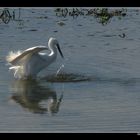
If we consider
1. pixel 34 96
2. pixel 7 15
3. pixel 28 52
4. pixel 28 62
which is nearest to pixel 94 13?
pixel 7 15

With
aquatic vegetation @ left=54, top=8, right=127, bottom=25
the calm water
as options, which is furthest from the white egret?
aquatic vegetation @ left=54, top=8, right=127, bottom=25

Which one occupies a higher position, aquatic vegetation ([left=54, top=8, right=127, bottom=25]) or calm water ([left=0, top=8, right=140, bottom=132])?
calm water ([left=0, top=8, right=140, bottom=132])

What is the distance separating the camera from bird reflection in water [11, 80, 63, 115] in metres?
9.75

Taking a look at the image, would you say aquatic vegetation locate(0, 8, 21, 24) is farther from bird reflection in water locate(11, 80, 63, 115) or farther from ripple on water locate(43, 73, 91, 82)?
bird reflection in water locate(11, 80, 63, 115)

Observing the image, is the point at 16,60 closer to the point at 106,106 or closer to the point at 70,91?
the point at 70,91

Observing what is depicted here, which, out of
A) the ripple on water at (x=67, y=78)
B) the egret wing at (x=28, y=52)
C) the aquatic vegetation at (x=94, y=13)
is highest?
the egret wing at (x=28, y=52)

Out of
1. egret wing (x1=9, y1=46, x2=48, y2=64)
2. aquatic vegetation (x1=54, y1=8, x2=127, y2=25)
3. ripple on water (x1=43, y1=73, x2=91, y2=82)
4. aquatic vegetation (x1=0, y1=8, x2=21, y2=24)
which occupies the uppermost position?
egret wing (x1=9, y1=46, x2=48, y2=64)

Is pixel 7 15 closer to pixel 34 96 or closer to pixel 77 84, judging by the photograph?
pixel 77 84

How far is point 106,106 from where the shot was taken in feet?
31.7

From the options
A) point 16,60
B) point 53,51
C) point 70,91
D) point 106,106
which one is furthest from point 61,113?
point 53,51

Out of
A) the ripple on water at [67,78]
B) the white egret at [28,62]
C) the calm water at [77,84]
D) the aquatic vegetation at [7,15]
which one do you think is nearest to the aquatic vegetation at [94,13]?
the aquatic vegetation at [7,15]

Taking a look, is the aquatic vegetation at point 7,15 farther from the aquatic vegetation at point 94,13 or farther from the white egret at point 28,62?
the white egret at point 28,62

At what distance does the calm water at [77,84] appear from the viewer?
8773mm

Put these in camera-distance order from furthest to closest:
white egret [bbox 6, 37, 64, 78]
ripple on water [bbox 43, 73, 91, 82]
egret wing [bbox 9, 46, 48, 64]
A: white egret [bbox 6, 37, 64, 78] < egret wing [bbox 9, 46, 48, 64] < ripple on water [bbox 43, 73, 91, 82]
